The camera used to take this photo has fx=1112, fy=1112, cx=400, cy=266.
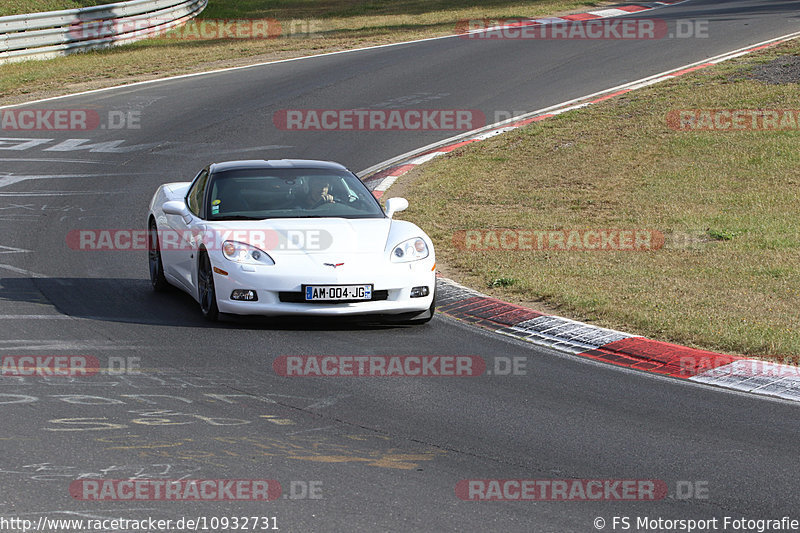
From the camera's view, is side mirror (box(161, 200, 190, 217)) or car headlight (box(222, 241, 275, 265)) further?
side mirror (box(161, 200, 190, 217))

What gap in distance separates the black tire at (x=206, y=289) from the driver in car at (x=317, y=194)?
1147 mm

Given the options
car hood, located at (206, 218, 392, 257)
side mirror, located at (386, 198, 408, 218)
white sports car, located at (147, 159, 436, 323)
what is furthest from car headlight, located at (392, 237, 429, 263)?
side mirror, located at (386, 198, 408, 218)

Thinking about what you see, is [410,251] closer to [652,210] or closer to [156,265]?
[156,265]

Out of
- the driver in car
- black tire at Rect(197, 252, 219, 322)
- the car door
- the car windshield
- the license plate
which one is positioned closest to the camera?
the license plate

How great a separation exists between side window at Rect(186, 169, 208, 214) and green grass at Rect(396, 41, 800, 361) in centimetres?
275

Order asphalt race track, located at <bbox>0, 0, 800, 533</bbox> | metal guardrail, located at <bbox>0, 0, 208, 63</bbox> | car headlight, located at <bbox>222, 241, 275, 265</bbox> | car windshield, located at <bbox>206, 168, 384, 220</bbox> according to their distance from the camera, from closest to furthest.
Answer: asphalt race track, located at <bbox>0, 0, 800, 533</bbox> < car headlight, located at <bbox>222, 241, 275, 265</bbox> < car windshield, located at <bbox>206, 168, 384, 220</bbox> < metal guardrail, located at <bbox>0, 0, 208, 63</bbox>

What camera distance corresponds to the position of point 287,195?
33.9 feet

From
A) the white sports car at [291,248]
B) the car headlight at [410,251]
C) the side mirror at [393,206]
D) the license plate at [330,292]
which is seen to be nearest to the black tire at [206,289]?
the white sports car at [291,248]

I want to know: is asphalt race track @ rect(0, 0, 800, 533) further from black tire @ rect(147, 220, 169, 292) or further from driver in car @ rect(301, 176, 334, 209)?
driver in car @ rect(301, 176, 334, 209)

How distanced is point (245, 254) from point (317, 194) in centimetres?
133

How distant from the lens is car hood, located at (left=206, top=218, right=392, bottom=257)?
9352 millimetres

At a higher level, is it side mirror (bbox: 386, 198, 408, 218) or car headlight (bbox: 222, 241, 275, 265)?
side mirror (bbox: 386, 198, 408, 218)

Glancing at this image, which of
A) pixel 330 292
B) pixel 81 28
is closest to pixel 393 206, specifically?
pixel 330 292

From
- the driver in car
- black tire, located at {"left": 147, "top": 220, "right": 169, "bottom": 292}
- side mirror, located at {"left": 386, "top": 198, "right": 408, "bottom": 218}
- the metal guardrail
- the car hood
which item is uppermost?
the metal guardrail
